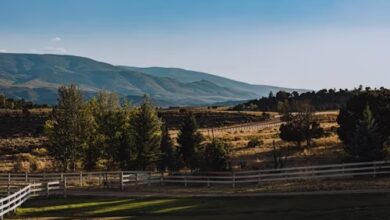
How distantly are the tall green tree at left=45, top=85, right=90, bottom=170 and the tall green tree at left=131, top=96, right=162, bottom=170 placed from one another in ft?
19.4

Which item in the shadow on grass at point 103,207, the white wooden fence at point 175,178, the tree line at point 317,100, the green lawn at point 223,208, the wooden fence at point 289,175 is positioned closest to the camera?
the green lawn at point 223,208

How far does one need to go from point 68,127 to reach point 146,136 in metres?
8.33

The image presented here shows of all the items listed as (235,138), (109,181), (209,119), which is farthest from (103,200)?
(209,119)

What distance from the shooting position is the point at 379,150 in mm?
40938

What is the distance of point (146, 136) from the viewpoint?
5416cm

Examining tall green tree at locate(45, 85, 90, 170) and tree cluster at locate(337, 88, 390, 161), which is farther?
tall green tree at locate(45, 85, 90, 170)

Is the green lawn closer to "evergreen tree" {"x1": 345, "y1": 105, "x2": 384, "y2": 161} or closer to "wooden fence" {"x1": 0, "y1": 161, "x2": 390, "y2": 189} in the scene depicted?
"wooden fence" {"x1": 0, "y1": 161, "x2": 390, "y2": 189}

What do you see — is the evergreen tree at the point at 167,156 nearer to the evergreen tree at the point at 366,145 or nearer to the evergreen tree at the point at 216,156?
the evergreen tree at the point at 216,156

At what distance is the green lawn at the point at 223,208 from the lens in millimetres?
26672

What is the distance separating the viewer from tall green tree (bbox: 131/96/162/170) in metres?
54.1

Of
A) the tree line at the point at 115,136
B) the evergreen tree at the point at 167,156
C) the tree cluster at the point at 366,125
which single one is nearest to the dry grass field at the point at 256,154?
the tree cluster at the point at 366,125

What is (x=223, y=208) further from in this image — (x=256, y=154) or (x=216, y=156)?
(x=256, y=154)

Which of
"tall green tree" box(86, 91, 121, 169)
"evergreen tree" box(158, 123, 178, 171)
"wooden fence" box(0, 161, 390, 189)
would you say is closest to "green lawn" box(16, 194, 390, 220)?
"wooden fence" box(0, 161, 390, 189)

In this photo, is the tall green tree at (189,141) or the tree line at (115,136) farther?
the tall green tree at (189,141)
